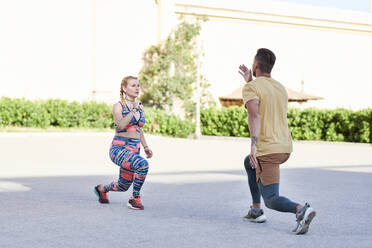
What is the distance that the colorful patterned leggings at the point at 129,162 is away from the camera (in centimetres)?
720

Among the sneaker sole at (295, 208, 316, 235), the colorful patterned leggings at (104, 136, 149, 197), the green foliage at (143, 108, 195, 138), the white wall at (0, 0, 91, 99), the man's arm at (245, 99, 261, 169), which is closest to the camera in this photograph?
the sneaker sole at (295, 208, 316, 235)

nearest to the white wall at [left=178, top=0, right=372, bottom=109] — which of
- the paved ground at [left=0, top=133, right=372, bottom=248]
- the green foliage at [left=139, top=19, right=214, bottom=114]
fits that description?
the green foliage at [left=139, top=19, right=214, bottom=114]

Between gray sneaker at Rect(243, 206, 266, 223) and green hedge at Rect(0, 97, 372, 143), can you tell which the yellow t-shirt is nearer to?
gray sneaker at Rect(243, 206, 266, 223)

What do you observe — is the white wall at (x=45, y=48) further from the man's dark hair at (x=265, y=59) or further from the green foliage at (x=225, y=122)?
the man's dark hair at (x=265, y=59)

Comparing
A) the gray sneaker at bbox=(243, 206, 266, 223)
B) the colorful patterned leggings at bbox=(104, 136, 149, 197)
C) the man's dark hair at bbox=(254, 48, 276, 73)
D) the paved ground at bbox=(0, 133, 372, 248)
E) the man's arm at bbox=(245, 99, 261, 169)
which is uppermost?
the man's dark hair at bbox=(254, 48, 276, 73)

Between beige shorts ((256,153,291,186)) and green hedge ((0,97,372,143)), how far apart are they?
19.1 metres

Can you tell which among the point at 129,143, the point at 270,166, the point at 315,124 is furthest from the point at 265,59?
the point at 315,124

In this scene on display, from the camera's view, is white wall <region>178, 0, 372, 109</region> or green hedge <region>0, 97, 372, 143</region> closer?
green hedge <region>0, 97, 372, 143</region>

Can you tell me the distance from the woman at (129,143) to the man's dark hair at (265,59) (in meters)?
1.85

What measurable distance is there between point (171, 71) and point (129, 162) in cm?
2506

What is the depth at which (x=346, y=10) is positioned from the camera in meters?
37.4

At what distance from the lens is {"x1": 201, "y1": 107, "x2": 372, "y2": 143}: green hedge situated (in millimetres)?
24500

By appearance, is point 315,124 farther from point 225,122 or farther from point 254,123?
point 254,123

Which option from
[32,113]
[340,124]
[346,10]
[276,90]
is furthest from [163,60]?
[276,90]
